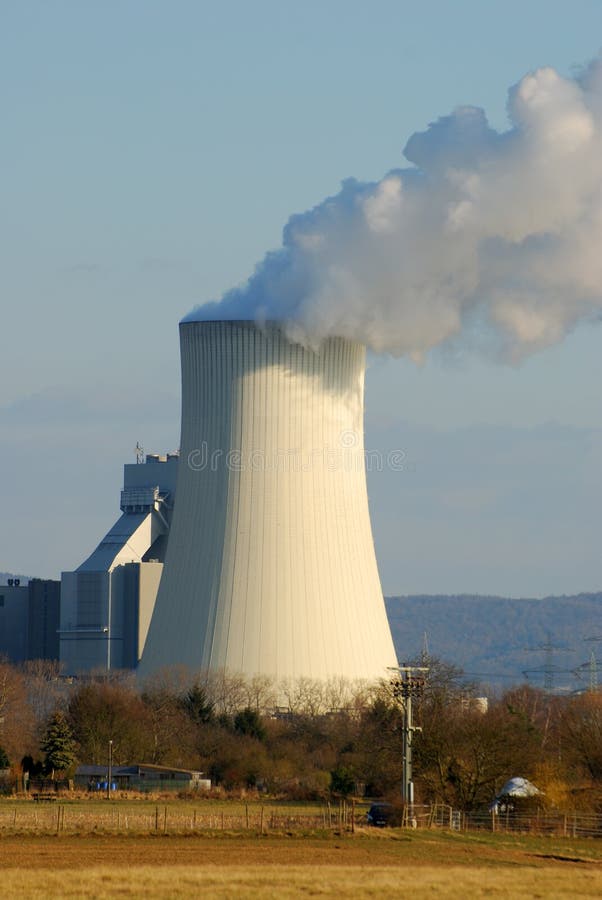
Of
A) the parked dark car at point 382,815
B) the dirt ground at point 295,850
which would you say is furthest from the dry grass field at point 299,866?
the parked dark car at point 382,815

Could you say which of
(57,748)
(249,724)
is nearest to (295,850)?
(57,748)

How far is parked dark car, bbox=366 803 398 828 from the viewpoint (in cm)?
2508

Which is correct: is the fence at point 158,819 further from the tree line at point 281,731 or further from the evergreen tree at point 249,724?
the evergreen tree at point 249,724

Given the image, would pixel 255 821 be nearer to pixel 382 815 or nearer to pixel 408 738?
pixel 382 815

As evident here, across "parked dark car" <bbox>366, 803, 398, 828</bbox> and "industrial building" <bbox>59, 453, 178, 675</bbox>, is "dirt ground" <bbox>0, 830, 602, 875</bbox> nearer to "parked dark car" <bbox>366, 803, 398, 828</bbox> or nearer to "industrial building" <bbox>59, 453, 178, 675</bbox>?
"parked dark car" <bbox>366, 803, 398, 828</bbox>

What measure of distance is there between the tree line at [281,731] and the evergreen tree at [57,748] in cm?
2

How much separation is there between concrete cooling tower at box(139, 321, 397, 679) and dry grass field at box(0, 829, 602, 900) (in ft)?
31.7

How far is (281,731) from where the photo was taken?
41594 millimetres

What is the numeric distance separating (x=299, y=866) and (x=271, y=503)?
1454 centimetres

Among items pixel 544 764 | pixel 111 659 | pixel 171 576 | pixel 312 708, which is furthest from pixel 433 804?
pixel 111 659

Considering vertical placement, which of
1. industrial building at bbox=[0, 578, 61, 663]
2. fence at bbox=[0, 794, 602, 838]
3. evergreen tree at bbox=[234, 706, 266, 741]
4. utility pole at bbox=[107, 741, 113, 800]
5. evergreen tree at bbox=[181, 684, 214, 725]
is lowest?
fence at bbox=[0, 794, 602, 838]

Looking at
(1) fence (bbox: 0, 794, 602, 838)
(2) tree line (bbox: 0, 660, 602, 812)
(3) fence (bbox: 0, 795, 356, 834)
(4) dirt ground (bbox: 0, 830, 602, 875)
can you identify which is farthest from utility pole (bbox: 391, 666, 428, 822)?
(4) dirt ground (bbox: 0, 830, 602, 875)

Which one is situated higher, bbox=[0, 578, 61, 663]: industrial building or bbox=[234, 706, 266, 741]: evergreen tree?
bbox=[0, 578, 61, 663]: industrial building

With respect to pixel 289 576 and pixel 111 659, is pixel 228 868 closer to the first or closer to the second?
pixel 289 576
